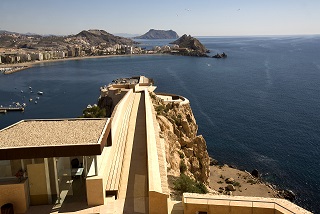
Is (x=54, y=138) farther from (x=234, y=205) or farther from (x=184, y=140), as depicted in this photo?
(x=184, y=140)

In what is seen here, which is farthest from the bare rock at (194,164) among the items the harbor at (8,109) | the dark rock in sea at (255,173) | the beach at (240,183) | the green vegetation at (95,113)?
the harbor at (8,109)

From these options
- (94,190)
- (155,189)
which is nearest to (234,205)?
(155,189)

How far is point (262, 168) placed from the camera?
4000 centimetres

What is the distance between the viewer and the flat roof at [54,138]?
9492 mm

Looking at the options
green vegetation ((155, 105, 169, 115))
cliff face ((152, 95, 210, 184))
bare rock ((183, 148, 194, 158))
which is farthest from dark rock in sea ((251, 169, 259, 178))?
green vegetation ((155, 105, 169, 115))

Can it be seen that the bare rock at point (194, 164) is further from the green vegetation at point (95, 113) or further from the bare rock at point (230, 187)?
the bare rock at point (230, 187)

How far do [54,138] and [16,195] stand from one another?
209cm

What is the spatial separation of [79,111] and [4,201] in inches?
2292

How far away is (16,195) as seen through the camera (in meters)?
9.73

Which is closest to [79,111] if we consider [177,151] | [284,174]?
[284,174]

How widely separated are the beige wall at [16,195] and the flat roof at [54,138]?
0.90 metres

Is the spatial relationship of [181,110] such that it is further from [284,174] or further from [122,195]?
[122,195]

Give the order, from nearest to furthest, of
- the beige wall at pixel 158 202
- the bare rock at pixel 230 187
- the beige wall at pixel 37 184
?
1. the beige wall at pixel 158 202
2. the beige wall at pixel 37 184
3. the bare rock at pixel 230 187

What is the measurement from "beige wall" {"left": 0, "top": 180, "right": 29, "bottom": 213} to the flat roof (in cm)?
90
